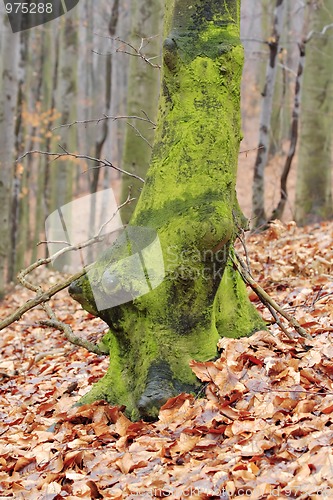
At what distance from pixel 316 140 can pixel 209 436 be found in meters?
9.19

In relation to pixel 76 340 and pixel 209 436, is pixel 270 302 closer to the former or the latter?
pixel 209 436

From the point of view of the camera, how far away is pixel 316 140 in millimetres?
11422

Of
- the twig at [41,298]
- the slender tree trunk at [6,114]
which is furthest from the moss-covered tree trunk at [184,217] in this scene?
the slender tree trunk at [6,114]

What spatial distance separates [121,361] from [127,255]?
0.76 metres

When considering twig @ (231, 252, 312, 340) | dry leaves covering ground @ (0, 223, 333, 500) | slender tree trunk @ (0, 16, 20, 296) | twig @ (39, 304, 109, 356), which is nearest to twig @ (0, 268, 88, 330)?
twig @ (39, 304, 109, 356)

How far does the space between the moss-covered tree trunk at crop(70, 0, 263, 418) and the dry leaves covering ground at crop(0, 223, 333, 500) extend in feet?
0.59

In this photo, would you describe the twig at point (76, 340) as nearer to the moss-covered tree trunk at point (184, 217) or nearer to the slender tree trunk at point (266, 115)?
the moss-covered tree trunk at point (184, 217)

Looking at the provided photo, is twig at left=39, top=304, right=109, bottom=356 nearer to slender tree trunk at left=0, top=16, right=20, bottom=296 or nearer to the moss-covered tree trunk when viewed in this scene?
the moss-covered tree trunk

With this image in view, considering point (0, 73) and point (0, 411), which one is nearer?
point (0, 411)

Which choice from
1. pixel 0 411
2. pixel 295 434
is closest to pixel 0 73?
pixel 0 411

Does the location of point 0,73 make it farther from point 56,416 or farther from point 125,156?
point 56,416

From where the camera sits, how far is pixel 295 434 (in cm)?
293

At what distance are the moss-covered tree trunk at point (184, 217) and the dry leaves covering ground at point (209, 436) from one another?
180 millimetres

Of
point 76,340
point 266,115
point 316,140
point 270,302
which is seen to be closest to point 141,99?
point 266,115
